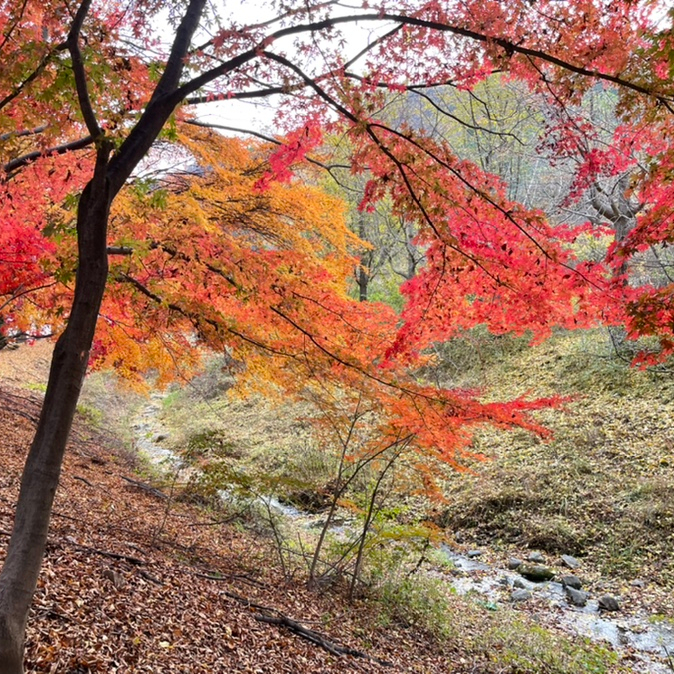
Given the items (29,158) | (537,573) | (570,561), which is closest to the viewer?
(29,158)

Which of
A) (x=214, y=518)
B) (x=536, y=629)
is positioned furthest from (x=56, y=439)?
(x=214, y=518)

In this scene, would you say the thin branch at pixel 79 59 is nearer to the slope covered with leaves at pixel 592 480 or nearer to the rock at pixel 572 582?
the slope covered with leaves at pixel 592 480

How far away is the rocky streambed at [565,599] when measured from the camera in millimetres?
5824

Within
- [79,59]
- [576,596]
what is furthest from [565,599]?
[79,59]

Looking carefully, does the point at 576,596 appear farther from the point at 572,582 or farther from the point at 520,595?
the point at 520,595

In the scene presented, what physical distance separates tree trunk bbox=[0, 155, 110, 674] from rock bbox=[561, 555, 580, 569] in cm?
773

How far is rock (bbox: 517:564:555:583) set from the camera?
758 centimetres

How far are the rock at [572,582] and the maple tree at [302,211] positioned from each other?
358 cm

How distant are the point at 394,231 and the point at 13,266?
14472 millimetres

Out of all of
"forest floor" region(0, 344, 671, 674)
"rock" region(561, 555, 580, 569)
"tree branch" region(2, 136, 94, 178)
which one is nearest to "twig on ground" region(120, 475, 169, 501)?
"forest floor" region(0, 344, 671, 674)

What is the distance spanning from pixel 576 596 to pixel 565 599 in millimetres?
155

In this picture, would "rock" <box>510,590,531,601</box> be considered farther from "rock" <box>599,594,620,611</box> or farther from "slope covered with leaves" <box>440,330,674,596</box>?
"slope covered with leaves" <box>440,330,674,596</box>

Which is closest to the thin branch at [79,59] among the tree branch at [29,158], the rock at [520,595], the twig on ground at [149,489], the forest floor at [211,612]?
the forest floor at [211,612]

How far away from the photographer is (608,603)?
6.73 meters
